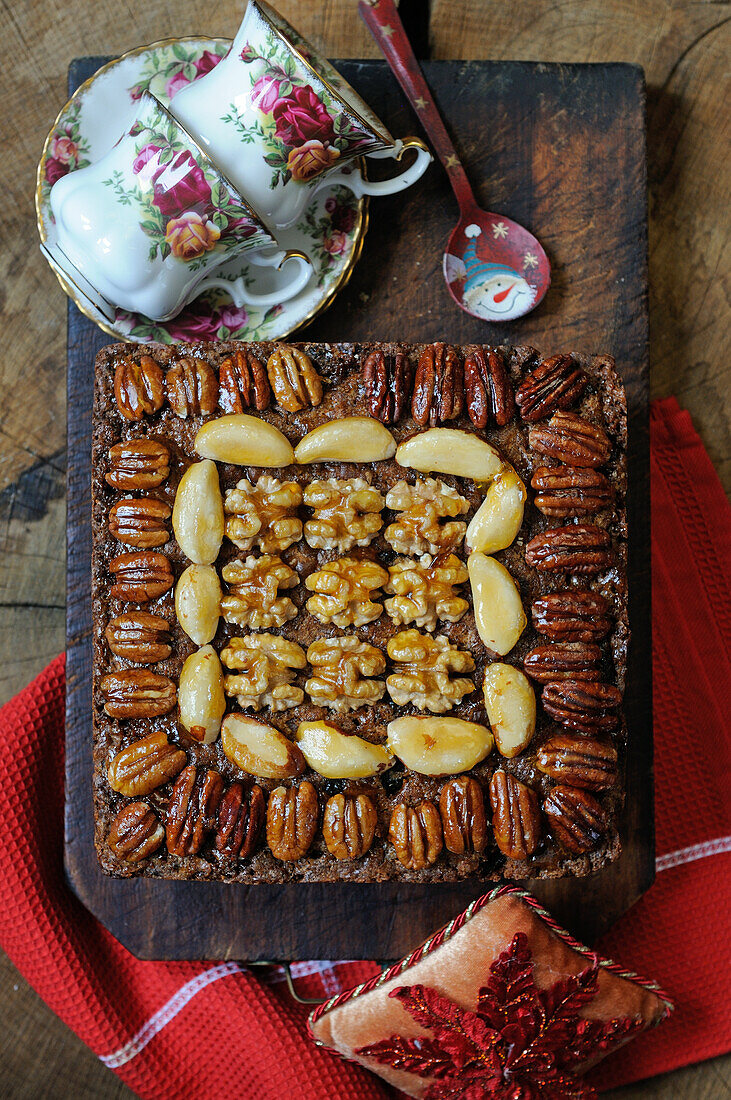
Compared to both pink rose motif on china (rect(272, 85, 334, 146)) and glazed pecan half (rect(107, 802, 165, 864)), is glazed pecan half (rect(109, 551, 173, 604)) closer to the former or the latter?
glazed pecan half (rect(107, 802, 165, 864))

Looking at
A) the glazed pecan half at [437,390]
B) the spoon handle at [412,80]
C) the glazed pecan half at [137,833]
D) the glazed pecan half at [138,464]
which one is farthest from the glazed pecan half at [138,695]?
the spoon handle at [412,80]

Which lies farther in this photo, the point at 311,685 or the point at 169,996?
the point at 169,996

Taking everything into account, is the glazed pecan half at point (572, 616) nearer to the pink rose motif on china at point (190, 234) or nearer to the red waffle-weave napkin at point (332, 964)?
the red waffle-weave napkin at point (332, 964)

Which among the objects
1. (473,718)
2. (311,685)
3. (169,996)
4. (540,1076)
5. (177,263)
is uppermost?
(177,263)

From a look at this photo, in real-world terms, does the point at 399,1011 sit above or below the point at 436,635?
below

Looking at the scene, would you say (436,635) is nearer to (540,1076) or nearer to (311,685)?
(311,685)

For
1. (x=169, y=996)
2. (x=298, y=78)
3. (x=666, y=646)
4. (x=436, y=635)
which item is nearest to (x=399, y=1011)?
(x=169, y=996)
